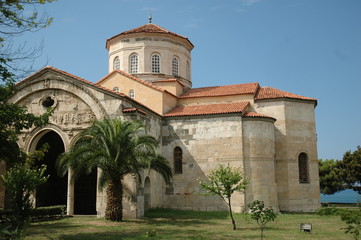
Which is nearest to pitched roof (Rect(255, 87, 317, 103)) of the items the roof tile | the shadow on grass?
the roof tile

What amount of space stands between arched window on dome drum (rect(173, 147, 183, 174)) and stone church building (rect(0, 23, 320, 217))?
0.05m

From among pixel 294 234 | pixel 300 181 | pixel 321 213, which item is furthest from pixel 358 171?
pixel 294 234

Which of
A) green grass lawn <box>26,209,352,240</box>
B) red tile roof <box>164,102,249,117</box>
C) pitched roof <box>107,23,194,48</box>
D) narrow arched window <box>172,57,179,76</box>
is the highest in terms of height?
pitched roof <box>107,23,194,48</box>

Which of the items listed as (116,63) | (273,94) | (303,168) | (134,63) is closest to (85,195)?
(134,63)

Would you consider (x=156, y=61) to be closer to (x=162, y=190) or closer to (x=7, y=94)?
(x=162, y=190)

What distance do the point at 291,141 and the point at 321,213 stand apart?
15.6ft

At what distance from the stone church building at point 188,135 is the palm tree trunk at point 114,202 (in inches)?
57.5

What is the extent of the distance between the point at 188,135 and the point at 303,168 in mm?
7447

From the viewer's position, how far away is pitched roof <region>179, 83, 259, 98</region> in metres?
25.0

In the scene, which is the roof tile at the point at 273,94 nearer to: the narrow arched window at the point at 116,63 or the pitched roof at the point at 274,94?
the pitched roof at the point at 274,94

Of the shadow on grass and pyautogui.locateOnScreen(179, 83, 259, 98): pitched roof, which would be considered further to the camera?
pyautogui.locateOnScreen(179, 83, 259, 98): pitched roof

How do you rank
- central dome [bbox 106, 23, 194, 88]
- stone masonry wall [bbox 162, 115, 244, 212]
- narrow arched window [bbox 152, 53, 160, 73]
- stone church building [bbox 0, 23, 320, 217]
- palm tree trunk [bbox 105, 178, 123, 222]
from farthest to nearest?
1. narrow arched window [bbox 152, 53, 160, 73]
2. central dome [bbox 106, 23, 194, 88]
3. stone masonry wall [bbox 162, 115, 244, 212]
4. stone church building [bbox 0, 23, 320, 217]
5. palm tree trunk [bbox 105, 178, 123, 222]

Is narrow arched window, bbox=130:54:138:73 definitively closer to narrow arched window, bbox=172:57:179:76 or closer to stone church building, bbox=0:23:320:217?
stone church building, bbox=0:23:320:217

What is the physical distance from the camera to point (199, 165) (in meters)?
22.7
